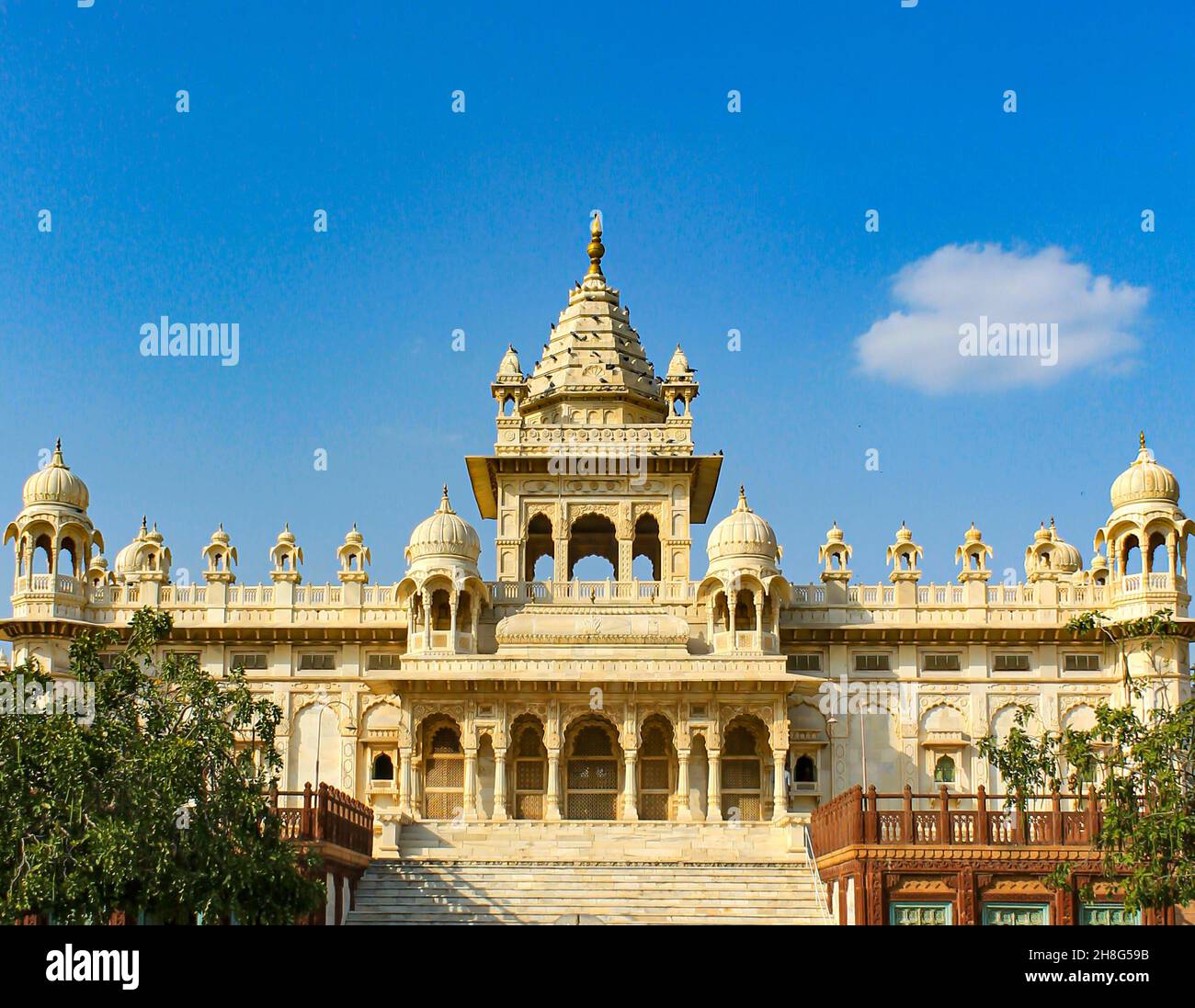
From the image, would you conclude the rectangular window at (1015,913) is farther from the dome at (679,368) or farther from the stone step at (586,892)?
the dome at (679,368)

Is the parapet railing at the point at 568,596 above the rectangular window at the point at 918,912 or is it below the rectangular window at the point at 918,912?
above

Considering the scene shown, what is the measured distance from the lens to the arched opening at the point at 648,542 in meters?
58.4

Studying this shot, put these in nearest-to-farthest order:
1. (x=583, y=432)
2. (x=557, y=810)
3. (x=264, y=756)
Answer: (x=264, y=756)
(x=557, y=810)
(x=583, y=432)

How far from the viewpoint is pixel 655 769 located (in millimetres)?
52469

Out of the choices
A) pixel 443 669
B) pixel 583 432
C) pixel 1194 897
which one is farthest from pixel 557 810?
pixel 1194 897

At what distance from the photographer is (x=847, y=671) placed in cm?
5450

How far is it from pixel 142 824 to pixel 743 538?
2701cm

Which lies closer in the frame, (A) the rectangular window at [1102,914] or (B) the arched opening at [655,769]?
(A) the rectangular window at [1102,914]

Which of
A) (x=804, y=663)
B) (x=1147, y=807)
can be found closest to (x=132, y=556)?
(x=804, y=663)

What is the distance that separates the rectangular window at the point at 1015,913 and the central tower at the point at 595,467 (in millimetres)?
20671

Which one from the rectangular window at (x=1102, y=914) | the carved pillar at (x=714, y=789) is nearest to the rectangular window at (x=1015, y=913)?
the rectangular window at (x=1102, y=914)

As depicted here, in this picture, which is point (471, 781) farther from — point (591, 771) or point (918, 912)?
point (918, 912)
